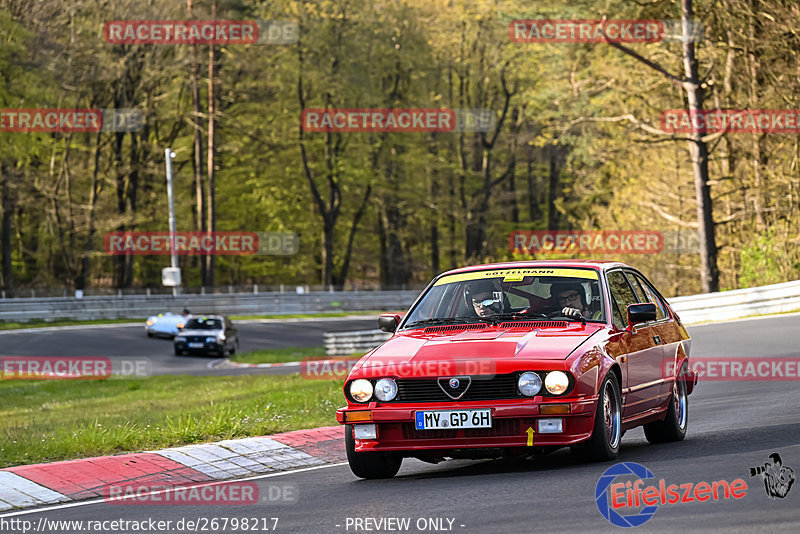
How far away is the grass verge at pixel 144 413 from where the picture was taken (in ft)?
35.9

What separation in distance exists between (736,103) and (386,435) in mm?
29990

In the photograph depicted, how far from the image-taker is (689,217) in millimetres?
39875

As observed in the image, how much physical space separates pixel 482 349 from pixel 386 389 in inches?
29.9

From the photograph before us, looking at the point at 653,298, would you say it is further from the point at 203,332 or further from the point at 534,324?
the point at 203,332

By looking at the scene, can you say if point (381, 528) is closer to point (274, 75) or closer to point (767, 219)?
point (767, 219)

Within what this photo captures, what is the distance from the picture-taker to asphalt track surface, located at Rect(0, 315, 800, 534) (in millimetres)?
6582

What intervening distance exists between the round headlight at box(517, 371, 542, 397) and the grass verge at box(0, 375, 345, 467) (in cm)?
417
